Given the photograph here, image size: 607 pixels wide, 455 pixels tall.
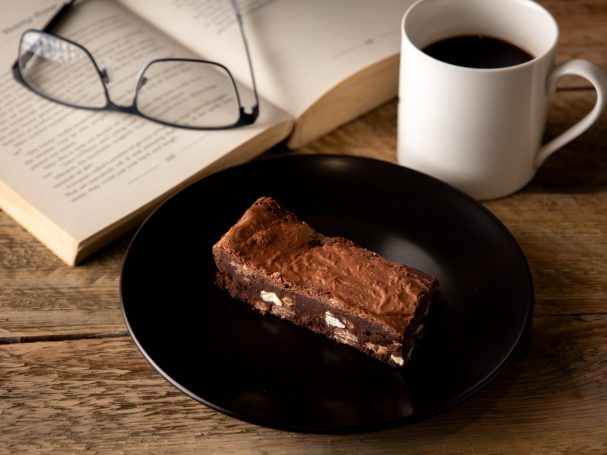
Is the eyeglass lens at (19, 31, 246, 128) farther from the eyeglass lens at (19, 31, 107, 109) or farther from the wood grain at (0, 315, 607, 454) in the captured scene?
the wood grain at (0, 315, 607, 454)

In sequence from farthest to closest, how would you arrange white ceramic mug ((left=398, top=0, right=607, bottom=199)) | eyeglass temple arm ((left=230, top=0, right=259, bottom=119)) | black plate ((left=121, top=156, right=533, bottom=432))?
eyeglass temple arm ((left=230, top=0, right=259, bottom=119)) < white ceramic mug ((left=398, top=0, right=607, bottom=199)) < black plate ((left=121, top=156, right=533, bottom=432))

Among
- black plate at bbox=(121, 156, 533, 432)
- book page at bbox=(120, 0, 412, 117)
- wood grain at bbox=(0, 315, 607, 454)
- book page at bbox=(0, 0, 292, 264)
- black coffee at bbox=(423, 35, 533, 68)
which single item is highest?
black coffee at bbox=(423, 35, 533, 68)

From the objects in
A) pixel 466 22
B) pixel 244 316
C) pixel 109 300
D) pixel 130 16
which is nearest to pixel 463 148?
pixel 466 22

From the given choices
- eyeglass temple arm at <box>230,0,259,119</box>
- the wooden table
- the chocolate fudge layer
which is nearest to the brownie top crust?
the chocolate fudge layer

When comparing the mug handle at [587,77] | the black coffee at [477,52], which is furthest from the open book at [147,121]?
the mug handle at [587,77]

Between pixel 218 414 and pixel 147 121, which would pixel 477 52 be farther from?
pixel 218 414

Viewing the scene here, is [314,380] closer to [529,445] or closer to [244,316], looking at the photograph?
[244,316]
